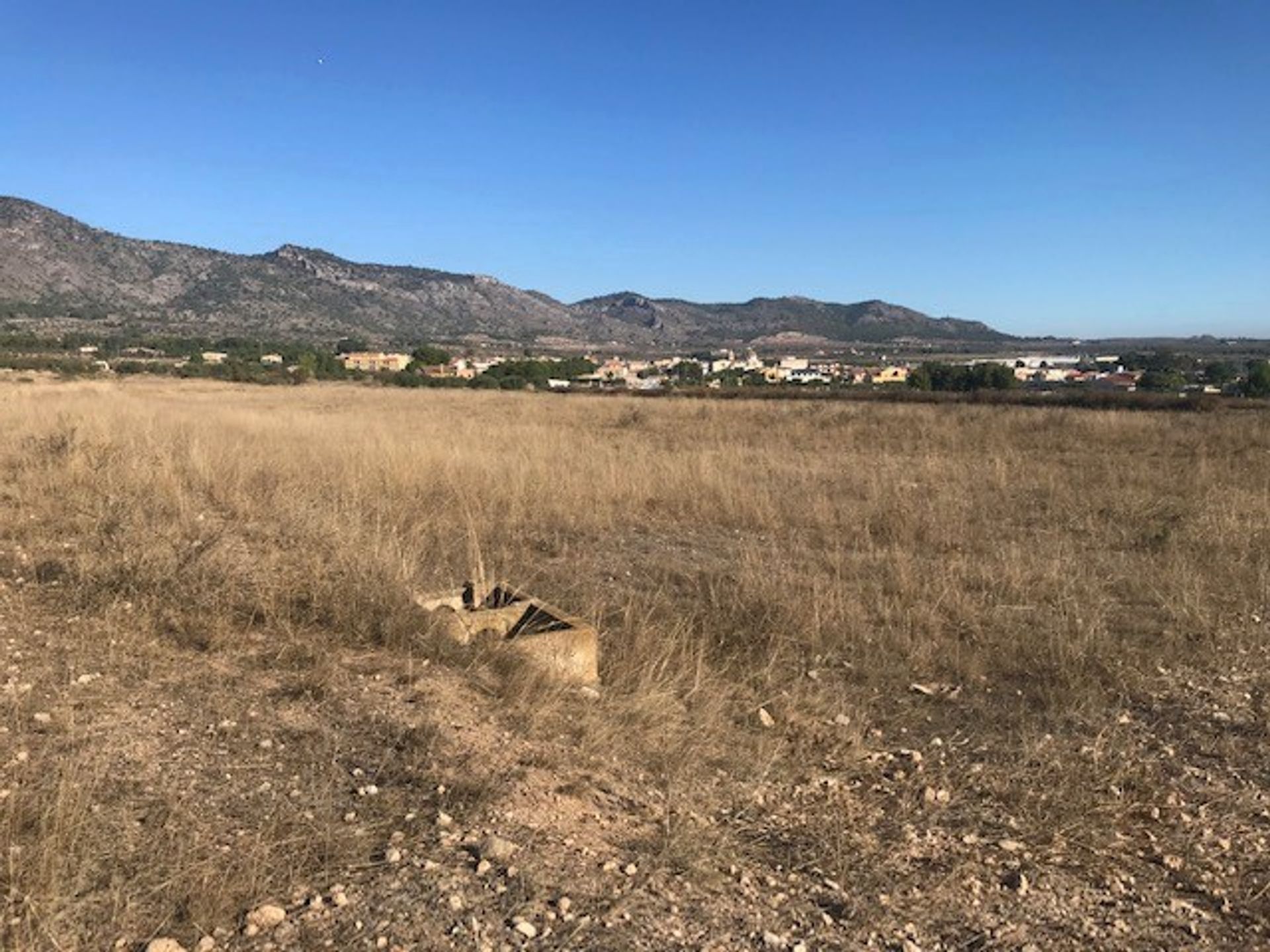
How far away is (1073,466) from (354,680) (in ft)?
41.4

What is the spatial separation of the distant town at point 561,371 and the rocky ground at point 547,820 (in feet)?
99.0

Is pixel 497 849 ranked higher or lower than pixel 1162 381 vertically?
lower

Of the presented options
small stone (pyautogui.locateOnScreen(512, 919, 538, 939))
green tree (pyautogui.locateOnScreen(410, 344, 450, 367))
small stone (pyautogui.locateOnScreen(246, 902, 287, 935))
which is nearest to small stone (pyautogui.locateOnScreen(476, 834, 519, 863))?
small stone (pyautogui.locateOnScreen(512, 919, 538, 939))

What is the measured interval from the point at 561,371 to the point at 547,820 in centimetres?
5577

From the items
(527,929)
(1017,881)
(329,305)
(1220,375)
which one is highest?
(329,305)

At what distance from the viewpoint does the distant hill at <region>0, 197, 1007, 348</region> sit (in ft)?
351

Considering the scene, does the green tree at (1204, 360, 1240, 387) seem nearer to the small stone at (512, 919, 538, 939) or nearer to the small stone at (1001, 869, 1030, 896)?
the small stone at (1001, 869, 1030, 896)

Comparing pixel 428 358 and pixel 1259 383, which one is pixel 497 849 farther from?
pixel 428 358

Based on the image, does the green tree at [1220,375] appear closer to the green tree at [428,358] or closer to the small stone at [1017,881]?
the small stone at [1017,881]

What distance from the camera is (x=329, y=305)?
125812mm

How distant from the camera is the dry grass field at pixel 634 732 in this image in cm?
249

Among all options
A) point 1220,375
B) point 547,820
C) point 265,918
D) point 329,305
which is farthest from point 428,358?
point 329,305

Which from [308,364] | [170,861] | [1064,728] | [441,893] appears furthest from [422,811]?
[308,364]

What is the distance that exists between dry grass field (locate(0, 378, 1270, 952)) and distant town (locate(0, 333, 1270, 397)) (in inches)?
1087
